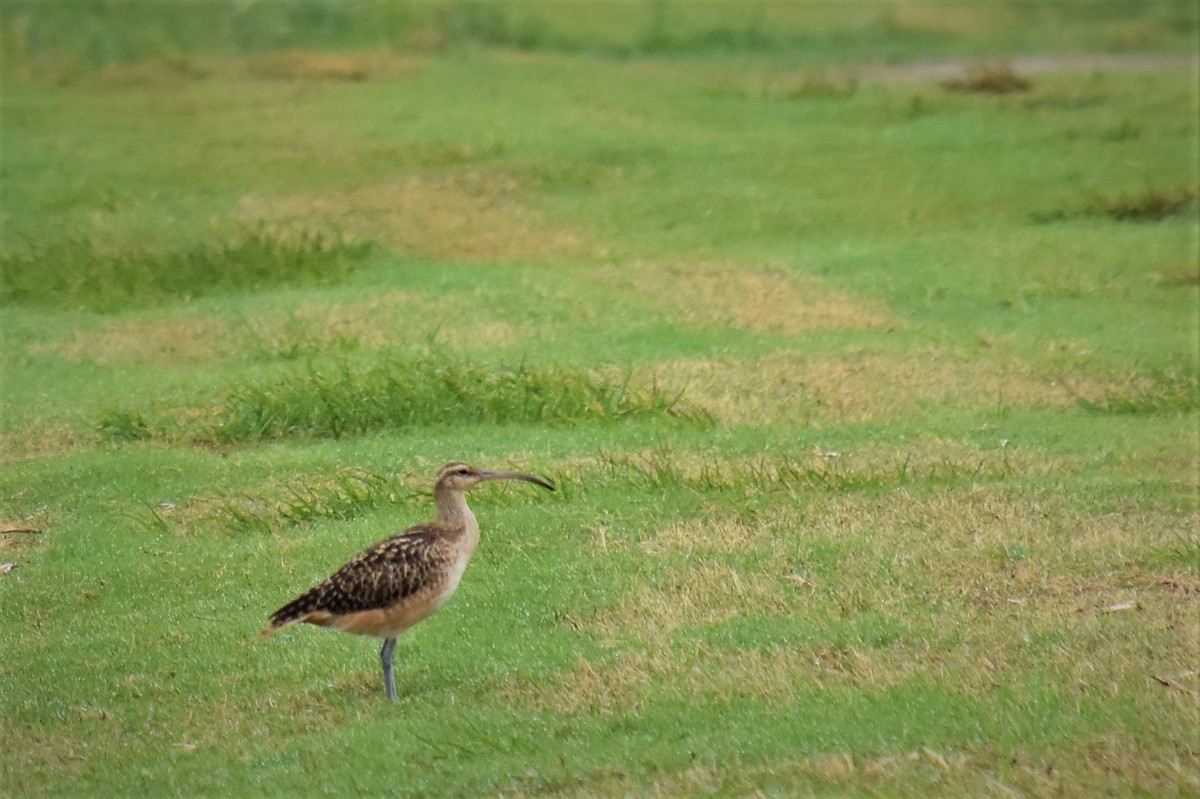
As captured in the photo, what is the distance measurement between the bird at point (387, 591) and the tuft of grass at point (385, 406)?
12.4 ft

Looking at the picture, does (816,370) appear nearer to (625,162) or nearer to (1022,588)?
(1022,588)

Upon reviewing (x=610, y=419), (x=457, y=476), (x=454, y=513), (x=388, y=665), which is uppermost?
(x=457, y=476)

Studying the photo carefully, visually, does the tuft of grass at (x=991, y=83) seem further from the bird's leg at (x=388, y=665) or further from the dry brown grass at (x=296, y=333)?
the bird's leg at (x=388, y=665)

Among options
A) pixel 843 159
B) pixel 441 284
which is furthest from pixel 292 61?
pixel 441 284

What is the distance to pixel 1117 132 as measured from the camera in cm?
1895

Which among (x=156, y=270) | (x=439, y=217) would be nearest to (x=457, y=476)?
(x=156, y=270)

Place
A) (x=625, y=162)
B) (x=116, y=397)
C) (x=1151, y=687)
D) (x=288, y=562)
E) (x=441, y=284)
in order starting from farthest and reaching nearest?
(x=625, y=162) → (x=441, y=284) → (x=116, y=397) → (x=288, y=562) → (x=1151, y=687)

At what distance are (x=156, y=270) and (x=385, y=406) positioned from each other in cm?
436

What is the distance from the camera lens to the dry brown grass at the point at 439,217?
1538 centimetres

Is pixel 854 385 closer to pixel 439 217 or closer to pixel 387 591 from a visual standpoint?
pixel 387 591

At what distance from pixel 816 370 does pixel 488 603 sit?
459cm

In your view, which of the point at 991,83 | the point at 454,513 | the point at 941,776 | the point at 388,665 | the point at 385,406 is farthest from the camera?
the point at 991,83

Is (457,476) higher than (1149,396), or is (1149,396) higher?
(457,476)

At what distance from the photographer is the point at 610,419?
420 inches
